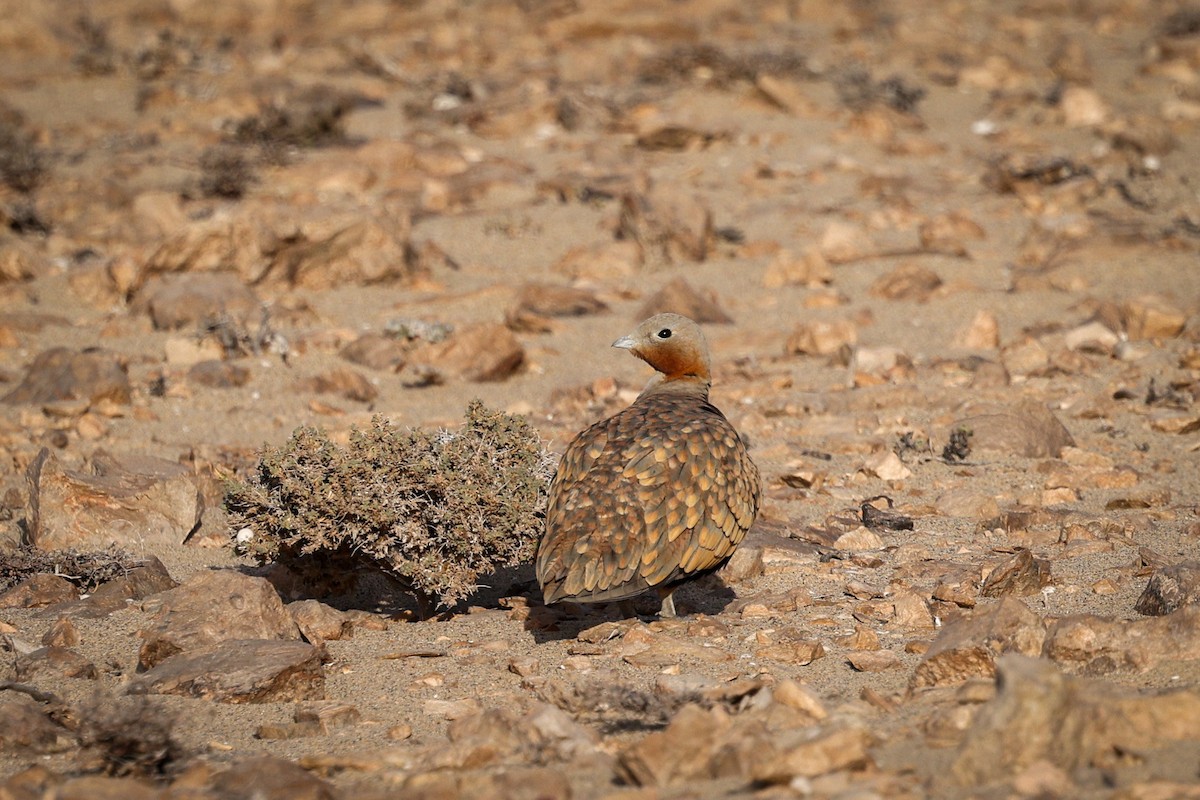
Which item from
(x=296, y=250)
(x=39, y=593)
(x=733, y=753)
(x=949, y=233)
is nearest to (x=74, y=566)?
(x=39, y=593)

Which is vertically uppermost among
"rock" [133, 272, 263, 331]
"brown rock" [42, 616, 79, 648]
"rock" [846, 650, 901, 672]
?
"rock" [846, 650, 901, 672]

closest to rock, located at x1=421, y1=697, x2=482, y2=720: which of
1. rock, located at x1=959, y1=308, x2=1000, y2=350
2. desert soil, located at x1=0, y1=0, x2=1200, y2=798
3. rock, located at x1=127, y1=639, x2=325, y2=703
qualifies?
desert soil, located at x1=0, y1=0, x2=1200, y2=798

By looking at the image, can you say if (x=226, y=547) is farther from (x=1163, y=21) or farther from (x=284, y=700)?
(x=1163, y=21)

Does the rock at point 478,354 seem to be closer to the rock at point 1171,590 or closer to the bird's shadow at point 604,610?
the bird's shadow at point 604,610

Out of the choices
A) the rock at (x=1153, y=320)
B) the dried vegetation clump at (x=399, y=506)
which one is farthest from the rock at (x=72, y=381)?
the rock at (x=1153, y=320)

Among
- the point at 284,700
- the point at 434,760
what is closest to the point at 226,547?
the point at 284,700

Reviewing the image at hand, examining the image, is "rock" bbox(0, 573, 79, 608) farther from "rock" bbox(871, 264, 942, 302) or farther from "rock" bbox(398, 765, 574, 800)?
"rock" bbox(871, 264, 942, 302)
